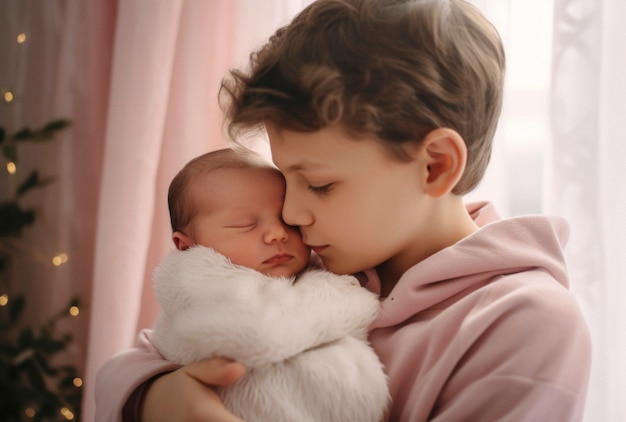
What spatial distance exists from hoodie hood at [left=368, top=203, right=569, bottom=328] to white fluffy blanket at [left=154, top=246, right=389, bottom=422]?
2.1 inches

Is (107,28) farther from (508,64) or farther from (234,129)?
(508,64)

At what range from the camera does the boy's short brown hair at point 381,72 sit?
96 centimetres

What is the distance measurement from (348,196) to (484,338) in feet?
0.93

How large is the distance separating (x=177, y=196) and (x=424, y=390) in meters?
0.53

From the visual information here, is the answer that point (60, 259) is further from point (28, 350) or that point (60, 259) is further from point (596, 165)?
point (596, 165)

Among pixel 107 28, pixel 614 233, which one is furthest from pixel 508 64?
pixel 107 28

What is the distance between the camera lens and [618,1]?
1277 mm

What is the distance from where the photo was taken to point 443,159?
1.02 metres

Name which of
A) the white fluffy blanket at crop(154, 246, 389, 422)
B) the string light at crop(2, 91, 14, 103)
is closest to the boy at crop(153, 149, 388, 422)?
the white fluffy blanket at crop(154, 246, 389, 422)

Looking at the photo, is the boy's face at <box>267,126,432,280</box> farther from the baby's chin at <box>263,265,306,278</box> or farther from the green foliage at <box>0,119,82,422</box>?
the green foliage at <box>0,119,82,422</box>

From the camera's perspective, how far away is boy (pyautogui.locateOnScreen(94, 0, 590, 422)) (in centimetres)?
90

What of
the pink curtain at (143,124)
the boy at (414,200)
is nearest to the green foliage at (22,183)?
the pink curtain at (143,124)

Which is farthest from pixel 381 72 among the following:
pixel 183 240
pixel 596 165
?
pixel 596 165

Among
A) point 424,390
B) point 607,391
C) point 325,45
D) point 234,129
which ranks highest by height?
point 325,45
